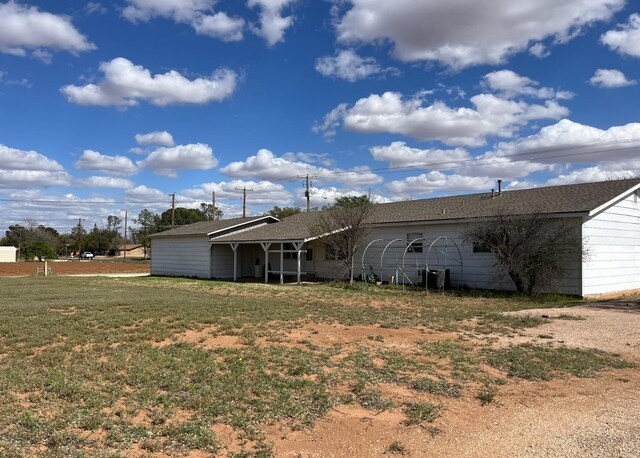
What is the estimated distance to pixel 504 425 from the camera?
4797 millimetres

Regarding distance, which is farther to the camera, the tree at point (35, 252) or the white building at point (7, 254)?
the tree at point (35, 252)

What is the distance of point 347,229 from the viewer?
2259 cm

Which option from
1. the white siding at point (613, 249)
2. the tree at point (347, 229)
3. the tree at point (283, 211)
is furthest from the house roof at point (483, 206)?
the tree at point (283, 211)

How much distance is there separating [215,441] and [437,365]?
3.74m

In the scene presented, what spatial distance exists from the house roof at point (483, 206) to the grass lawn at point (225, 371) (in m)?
7.67

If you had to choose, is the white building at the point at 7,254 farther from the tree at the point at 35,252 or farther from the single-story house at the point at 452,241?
the single-story house at the point at 452,241

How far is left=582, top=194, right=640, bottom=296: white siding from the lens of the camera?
55.8ft

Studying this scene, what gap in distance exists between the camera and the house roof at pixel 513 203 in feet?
57.0

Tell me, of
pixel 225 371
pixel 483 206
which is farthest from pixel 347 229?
pixel 225 371

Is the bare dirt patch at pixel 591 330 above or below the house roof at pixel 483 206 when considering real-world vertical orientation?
below

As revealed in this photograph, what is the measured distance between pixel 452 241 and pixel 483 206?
2.10m

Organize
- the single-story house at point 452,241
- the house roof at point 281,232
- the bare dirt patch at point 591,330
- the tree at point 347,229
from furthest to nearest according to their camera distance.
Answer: the house roof at point 281,232, the tree at point 347,229, the single-story house at point 452,241, the bare dirt patch at point 591,330

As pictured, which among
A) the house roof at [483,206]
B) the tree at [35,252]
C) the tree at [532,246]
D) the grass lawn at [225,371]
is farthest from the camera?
the tree at [35,252]

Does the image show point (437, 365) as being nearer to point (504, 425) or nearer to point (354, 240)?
point (504, 425)
